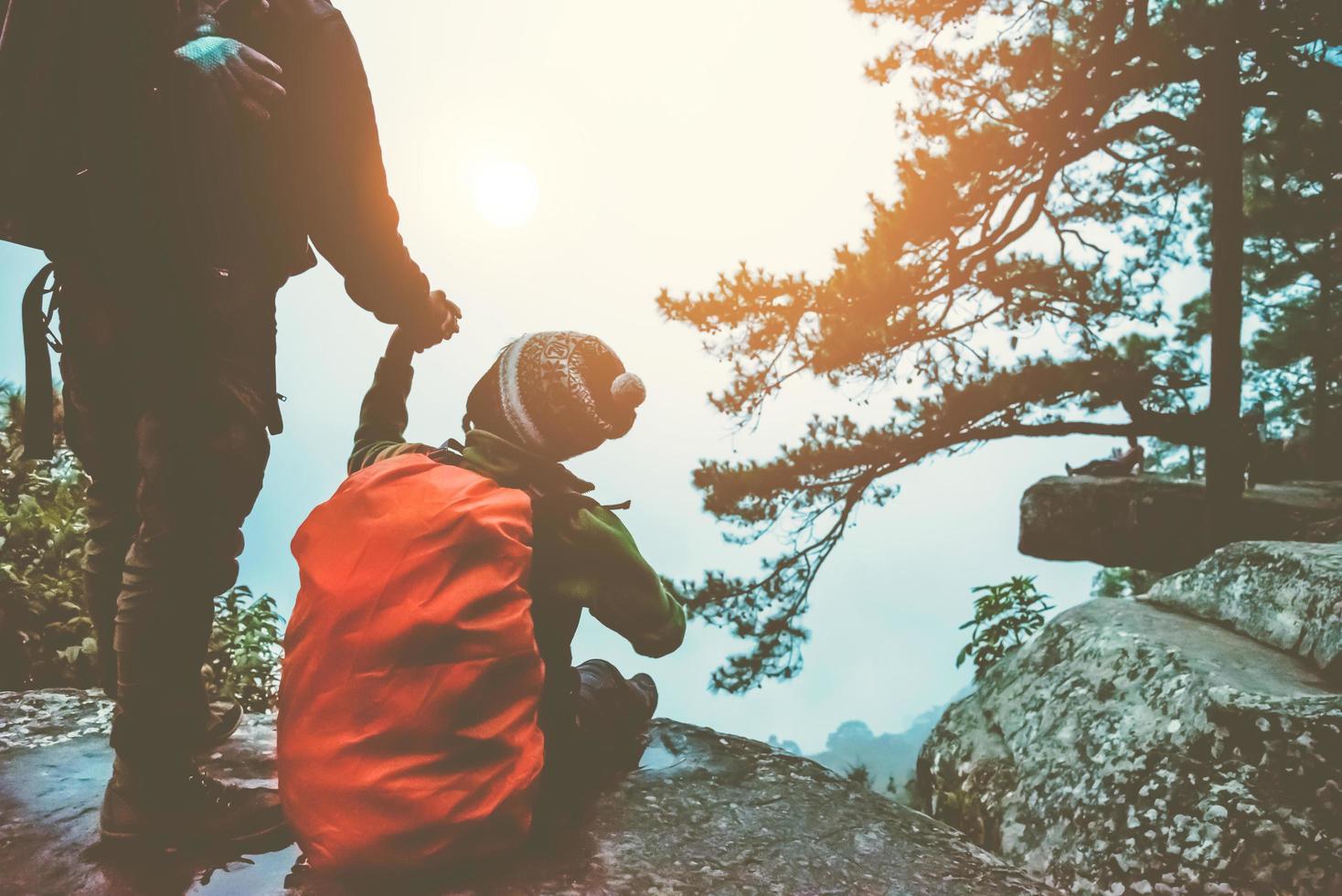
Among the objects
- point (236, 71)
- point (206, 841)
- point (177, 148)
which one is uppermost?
point (236, 71)

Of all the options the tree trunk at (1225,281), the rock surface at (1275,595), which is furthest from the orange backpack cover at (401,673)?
the tree trunk at (1225,281)

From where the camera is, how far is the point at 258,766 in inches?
98.9

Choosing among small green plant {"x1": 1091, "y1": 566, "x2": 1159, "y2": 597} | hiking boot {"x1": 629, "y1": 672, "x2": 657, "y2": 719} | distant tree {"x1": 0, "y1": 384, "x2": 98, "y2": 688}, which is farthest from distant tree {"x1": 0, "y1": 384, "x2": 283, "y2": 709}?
small green plant {"x1": 1091, "y1": 566, "x2": 1159, "y2": 597}

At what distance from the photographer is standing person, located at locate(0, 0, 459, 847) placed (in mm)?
1509

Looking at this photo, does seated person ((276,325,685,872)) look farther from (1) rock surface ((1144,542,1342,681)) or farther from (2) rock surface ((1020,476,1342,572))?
(2) rock surface ((1020,476,1342,572))

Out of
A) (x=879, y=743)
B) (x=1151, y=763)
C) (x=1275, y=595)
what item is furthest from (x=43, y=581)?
(x=879, y=743)

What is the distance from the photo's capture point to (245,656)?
4176mm

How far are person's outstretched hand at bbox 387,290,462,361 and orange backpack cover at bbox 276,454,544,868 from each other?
63cm

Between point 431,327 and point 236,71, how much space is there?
822 mm

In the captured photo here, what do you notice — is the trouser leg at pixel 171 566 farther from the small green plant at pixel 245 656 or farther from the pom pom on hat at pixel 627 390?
the small green plant at pixel 245 656

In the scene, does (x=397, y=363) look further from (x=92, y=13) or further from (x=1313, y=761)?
(x=1313, y=761)

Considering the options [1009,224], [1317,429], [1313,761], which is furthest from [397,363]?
[1317,429]

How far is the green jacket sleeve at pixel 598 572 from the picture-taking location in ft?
6.13

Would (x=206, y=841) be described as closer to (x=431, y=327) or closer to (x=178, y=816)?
(x=178, y=816)
